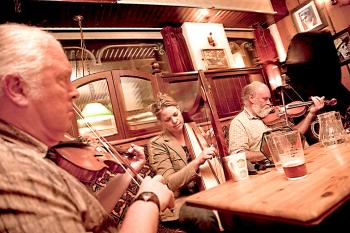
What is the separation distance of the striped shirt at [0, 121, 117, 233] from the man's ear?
0.09m

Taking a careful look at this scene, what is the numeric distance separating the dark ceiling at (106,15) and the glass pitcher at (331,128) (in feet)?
13.7

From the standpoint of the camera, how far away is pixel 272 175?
140 centimetres

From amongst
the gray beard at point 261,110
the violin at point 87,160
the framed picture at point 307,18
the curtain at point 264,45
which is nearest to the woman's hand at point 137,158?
the violin at point 87,160

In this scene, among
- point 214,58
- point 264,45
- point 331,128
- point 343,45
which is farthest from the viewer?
point 264,45

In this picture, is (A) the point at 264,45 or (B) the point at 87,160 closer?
(B) the point at 87,160

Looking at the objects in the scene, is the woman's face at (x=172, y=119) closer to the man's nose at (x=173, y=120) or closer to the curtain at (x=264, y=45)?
the man's nose at (x=173, y=120)

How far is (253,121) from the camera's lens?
290 centimetres

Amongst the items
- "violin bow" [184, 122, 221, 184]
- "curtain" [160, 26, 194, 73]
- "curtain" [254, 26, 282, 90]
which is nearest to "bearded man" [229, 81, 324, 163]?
"violin bow" [184, 122, 221, 184]

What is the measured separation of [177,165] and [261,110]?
1189 mm

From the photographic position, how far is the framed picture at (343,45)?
5.24m

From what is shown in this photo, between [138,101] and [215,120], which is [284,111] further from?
[138,101]

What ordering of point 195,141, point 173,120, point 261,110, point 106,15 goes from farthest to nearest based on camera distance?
point 106,15 < point 261,110 < point 173,120 < point 195,141

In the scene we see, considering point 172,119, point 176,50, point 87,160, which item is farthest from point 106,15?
point 87,160

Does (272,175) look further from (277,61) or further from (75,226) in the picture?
(277,61)
